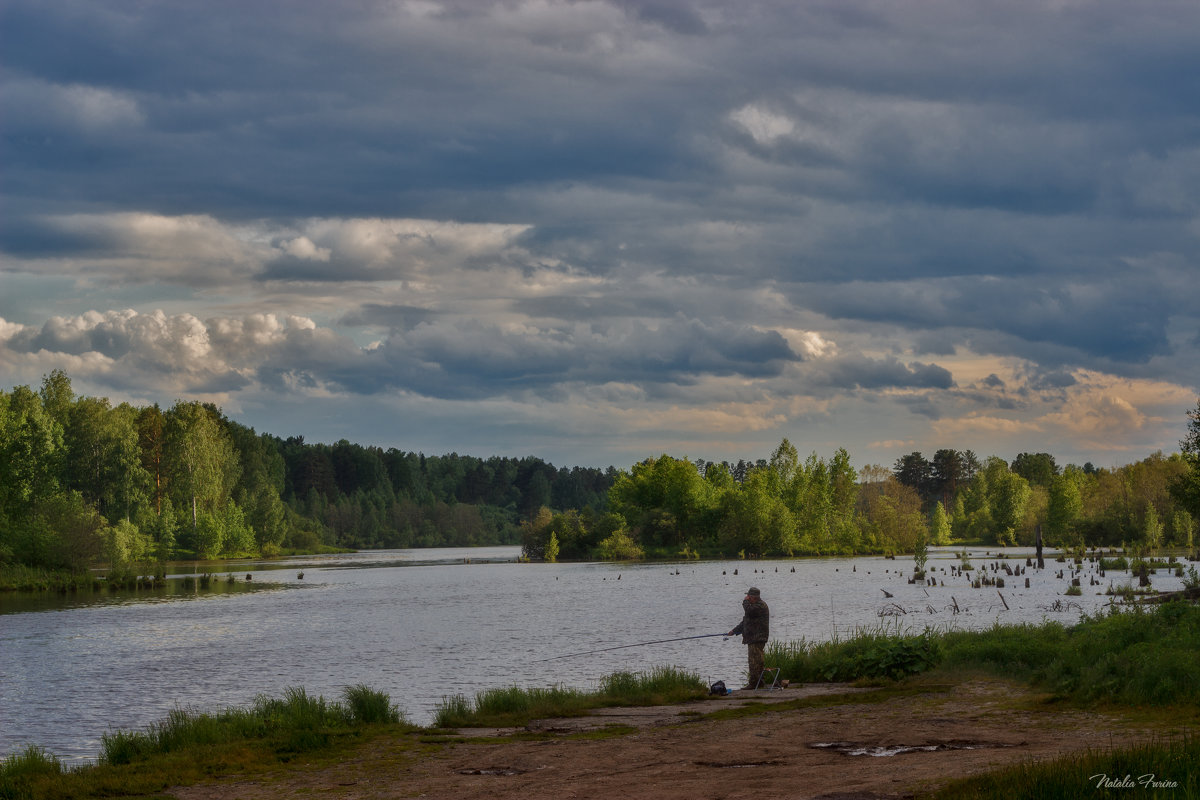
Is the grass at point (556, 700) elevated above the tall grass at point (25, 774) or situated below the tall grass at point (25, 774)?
below

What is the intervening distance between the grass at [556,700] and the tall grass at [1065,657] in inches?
156

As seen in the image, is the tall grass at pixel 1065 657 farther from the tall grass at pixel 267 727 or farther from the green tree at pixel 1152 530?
the green tree at pixel 1152 530

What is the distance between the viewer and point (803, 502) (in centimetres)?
15775

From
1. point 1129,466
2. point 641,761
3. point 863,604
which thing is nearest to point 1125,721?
Result: point 641,761

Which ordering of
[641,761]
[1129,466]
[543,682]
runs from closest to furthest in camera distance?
[641,761]
[543,682]
[1129,466]

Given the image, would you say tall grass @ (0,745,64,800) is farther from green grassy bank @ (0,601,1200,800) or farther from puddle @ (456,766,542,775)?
puddle @ (456,766,542,775)

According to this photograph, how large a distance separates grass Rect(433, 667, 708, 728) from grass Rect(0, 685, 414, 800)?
1.52m

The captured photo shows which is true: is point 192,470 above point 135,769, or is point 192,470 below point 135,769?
above

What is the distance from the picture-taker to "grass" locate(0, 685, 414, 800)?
53.5 ft

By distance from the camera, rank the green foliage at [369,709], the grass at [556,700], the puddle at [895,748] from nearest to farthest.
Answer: the puddle at [895,748] < the grass at [556,700] < the green foliage at [369,709]

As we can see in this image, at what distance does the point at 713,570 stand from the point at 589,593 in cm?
3628

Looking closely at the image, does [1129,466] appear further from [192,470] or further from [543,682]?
[543,682]

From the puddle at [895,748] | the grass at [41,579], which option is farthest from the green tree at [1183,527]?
the puddle at [895,748]

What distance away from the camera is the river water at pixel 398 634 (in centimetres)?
3092
